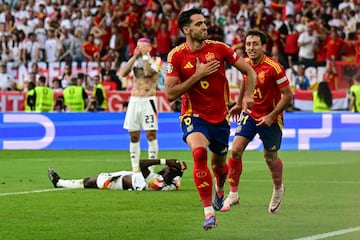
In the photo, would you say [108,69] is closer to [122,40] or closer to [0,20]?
[122,40]

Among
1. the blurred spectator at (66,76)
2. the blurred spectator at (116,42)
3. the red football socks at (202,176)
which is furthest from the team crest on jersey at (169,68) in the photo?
the blurred spectator at (116,42)

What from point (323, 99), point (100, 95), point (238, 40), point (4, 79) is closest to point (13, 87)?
point (4, 79)

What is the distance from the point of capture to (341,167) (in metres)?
20.4

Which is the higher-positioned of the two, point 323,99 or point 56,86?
point 323,99

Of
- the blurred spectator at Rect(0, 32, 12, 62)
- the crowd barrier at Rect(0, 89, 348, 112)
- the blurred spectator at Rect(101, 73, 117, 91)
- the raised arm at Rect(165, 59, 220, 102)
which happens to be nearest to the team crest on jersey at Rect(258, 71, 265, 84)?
the raised arm at Rect(165, 59, 220, 102)

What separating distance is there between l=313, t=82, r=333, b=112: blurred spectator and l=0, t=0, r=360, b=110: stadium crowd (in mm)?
1230

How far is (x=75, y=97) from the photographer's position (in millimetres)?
29203

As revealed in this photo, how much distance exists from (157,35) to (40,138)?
747cm

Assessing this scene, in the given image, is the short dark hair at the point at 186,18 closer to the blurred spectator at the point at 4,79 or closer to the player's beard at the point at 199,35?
the player's beard at the point at 199,35

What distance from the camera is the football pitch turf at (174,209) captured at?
10.9m

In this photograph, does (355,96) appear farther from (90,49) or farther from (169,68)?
(169,68)

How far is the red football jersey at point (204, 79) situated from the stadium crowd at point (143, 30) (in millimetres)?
17091

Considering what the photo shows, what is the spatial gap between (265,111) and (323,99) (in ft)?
45.8

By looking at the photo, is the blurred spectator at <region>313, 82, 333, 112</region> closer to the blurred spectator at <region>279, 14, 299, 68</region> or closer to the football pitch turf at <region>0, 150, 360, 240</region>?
the blurred spectator at <region>279, 14, 299, 68</region>
